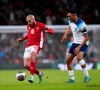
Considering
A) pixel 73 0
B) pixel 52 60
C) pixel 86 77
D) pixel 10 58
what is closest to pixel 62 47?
pixel 52 60

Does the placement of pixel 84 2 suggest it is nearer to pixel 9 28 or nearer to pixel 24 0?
pixel 24 0

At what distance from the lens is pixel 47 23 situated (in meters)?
32.5

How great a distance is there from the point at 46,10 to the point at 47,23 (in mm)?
1005

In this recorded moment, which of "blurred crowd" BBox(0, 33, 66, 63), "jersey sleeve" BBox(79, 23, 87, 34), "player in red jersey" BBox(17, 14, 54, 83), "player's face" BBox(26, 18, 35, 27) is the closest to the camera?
"jersey sleeve" BBox(79, 23, 87, 34)

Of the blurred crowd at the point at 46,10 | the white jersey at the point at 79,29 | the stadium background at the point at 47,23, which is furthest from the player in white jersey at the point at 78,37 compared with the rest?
the blurred crowd at the point at 46,10

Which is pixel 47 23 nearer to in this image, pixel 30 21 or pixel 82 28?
pixel 30 21

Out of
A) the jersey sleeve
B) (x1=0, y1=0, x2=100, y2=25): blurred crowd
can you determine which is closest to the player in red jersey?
the jersey sleeve

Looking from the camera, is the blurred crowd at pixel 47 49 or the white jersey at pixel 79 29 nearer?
the white jersey at pixel 79 29

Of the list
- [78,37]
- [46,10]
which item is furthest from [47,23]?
[78,37]

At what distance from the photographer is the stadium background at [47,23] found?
2911 cm

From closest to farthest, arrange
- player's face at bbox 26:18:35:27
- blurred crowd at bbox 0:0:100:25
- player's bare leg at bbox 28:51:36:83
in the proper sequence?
player's bare leg at bbox 28:51:36:83 < player's face at bbox 26:18:35:27 < blurred crowd at bbox 0:0:100:25

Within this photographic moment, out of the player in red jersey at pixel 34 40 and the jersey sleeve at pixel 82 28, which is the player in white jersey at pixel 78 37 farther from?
the player in red jersey at pixel 34 40

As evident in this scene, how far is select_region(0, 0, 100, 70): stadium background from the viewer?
95.5 feet

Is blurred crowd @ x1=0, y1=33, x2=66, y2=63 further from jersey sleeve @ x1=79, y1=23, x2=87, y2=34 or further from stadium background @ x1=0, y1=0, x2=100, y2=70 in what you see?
Result: jersey sleeve @ x1=79, y1=23, x2=87, y2=34
